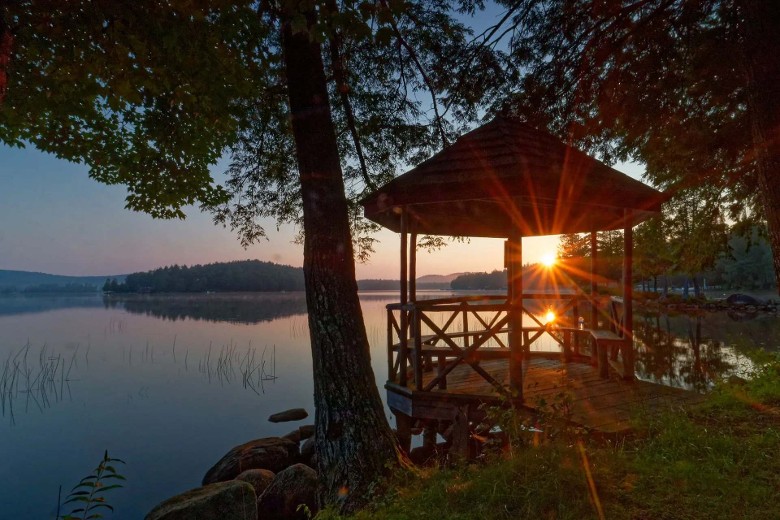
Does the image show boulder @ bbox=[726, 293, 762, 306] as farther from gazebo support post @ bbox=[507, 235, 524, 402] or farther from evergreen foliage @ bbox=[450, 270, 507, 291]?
evergreen foliage @ bbox=[450, 270, 507, 291]

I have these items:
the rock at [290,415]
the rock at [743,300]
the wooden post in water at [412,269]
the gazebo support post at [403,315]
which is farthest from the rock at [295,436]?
the rock at [743,300]

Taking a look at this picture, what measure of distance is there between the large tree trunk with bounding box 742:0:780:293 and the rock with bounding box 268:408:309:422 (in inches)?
492

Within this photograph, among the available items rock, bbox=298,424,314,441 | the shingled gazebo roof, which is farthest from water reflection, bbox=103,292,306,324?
the shingled gazebo roof

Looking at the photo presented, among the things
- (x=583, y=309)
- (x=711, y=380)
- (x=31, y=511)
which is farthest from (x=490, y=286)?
(x=31, y=511)

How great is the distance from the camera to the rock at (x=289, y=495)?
6.93 metres

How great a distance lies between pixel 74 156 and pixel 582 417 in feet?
30.4

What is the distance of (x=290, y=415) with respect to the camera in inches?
538

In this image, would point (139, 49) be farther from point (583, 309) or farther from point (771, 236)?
point (583, 309)

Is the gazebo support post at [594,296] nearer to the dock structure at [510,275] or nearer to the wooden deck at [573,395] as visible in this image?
the dock structure at [510,275]

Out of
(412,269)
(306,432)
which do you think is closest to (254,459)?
(306,432)

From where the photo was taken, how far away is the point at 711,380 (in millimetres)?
13789

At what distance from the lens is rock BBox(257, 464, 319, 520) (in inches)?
273

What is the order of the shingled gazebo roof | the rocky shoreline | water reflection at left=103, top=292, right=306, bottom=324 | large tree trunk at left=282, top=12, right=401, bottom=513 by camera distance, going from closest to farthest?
large tree trunk at left=282, top=12, right=401, bottom=513 < the rocky shoreline < the shingled gazebo roof < water reflection at left=103, top=292, right=306, bottom=324

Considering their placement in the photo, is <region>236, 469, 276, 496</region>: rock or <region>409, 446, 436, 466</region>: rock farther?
<region>409, 446, 436, 466</region>: rock
